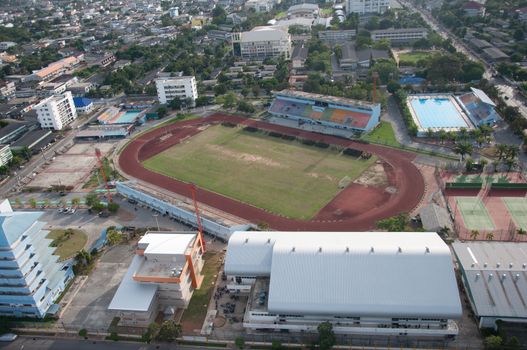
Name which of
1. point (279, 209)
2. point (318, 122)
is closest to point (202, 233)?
point (279, 209)

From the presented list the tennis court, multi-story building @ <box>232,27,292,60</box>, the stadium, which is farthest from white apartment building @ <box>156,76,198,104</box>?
the tennis court

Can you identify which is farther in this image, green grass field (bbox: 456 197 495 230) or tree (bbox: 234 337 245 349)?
green grass field (bbox: 456 197 495 230)

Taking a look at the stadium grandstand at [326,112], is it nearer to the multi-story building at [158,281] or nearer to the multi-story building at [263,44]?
the multi-story building at [263,44]

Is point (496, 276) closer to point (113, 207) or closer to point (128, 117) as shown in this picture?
point (113, 207)

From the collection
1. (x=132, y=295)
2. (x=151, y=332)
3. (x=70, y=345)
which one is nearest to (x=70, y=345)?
(x=70, y=345)

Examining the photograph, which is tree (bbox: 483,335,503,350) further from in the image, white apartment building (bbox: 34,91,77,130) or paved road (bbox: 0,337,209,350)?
white apartment building (bbox: 34,91,77,130)
